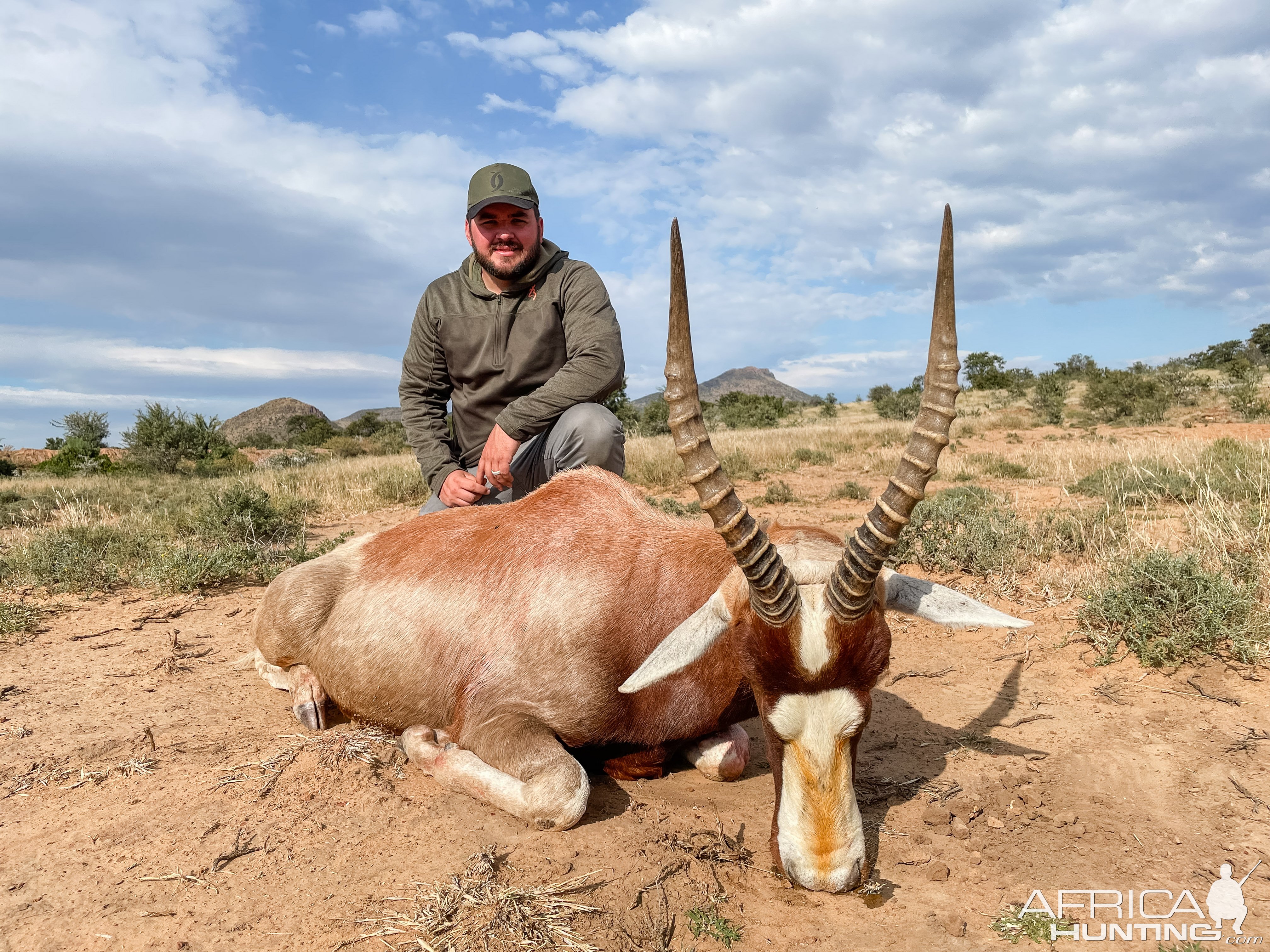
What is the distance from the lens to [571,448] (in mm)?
5676

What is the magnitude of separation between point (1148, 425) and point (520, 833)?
2401cm

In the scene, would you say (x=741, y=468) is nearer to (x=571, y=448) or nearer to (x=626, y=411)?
(x=571, y=448)

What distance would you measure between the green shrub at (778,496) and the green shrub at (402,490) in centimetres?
569

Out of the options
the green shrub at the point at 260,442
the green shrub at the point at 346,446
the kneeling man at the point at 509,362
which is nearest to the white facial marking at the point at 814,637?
the kneeling man at the point at 509,362

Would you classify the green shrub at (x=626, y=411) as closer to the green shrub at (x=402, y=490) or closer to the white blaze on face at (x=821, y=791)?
the green shrub at (x=402, y=490)

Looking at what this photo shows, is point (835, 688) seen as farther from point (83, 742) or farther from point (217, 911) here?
point (83, 742)

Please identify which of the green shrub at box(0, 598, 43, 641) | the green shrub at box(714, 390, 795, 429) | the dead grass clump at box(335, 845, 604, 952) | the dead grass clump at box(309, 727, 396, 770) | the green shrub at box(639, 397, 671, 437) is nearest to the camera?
the dead grass clump at box(335, 845, 604, 952)

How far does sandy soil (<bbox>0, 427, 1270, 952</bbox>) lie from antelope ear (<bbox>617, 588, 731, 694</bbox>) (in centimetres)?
76

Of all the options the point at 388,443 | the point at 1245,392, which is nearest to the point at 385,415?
the point at 388,443

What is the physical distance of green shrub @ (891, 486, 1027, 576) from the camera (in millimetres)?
7211

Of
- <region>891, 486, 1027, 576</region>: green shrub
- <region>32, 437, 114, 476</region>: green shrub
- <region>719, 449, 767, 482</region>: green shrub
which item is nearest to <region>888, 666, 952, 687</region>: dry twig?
<region>891, 486, 1027, 576</region>: green shrub

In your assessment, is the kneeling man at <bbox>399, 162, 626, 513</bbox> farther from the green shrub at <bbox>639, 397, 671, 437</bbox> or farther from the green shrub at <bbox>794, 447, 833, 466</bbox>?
the green shrub at <bbox>639, 397, 671, 437</bbox>

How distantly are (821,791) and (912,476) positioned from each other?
125cm

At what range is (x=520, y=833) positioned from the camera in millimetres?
3312
